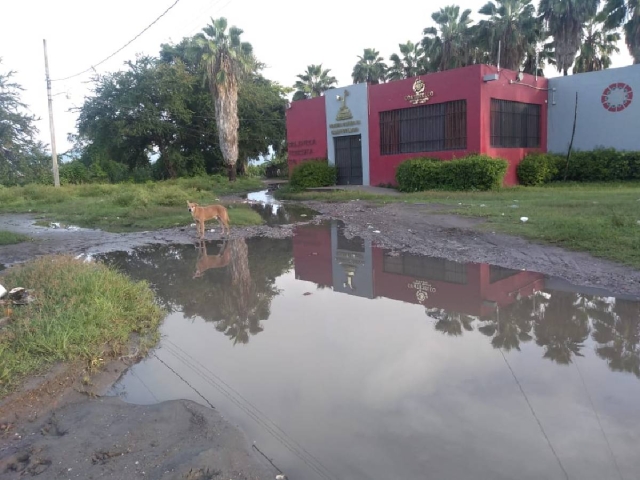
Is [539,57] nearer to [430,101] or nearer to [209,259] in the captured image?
[430,101]

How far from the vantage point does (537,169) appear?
2275 cm

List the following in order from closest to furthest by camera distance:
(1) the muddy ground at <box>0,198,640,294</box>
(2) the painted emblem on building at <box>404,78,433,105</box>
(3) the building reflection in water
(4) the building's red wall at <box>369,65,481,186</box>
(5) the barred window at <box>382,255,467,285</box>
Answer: (3) the building reflection in water → (1) the muddy ground at <box>0,198,640,294</box> → (5) the barred window at <box>382,255,467,285</box> → (4) the building's red wall at <box>369,65,481,186</box> → (2) the painted emblem on building at <box>404,78,433,105</box>

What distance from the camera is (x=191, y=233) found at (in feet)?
43.9

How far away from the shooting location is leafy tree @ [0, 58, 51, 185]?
101 ft

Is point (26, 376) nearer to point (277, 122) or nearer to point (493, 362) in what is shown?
point (493, 362)

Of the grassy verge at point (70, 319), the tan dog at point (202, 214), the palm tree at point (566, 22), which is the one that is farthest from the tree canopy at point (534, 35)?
the grassy verge at point (70, 319)

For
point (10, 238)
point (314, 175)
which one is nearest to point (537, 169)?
point (314, 175)

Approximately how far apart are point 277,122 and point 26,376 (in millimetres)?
38018

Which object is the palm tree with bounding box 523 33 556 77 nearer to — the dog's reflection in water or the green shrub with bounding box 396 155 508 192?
the green shrub with bounding box 396 155 508 192

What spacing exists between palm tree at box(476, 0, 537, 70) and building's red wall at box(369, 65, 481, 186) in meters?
9.51

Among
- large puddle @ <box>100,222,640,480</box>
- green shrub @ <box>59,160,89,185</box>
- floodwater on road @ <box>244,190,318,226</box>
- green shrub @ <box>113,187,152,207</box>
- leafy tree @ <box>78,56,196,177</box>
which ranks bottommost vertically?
large puddle @ <box>100,222,640,480</box>

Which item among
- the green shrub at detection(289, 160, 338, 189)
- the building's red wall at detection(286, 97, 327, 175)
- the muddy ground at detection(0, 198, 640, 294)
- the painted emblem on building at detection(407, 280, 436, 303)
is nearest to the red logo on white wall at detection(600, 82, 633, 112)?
the muddy ground at detection(0, 198, 640, 294)

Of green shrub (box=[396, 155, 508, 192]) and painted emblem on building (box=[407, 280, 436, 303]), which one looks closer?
painted emblem on building (box=[407, 280, 436, 303])

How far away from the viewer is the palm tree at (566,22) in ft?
89.3
